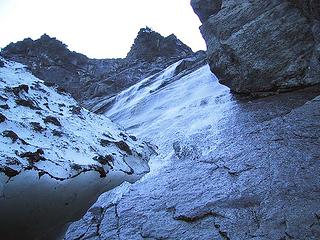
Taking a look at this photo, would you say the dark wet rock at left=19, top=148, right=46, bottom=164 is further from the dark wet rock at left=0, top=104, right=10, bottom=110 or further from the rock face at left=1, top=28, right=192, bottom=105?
the rock face at left=1, top=28, right=192, bottom=105

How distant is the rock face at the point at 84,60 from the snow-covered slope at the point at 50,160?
11.9m

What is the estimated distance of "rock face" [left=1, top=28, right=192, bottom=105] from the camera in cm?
1750

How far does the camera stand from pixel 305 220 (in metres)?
1.86

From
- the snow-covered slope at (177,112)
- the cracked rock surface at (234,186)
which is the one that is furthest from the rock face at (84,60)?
the cracked rock surface at (234,186)

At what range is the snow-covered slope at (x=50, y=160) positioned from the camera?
2.58 metres

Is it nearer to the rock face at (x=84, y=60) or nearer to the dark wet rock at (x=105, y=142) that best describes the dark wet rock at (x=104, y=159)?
the dark wet rock at (x=105, y=142)

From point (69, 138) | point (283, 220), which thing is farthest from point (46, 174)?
point (283, 220)

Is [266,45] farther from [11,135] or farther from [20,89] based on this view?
[11,135]

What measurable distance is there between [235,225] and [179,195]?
29.6 inches

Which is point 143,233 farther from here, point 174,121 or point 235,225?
point 174,121

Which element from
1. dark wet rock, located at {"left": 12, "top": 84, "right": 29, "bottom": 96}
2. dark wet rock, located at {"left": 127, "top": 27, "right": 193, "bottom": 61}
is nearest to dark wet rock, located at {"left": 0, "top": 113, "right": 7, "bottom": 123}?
dark wet rock, located at {"left": 12, "top": 84, "right": 29, "bottom": 96}

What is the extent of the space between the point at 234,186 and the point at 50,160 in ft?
5.12

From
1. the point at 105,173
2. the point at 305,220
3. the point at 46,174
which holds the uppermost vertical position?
the point at 46,174

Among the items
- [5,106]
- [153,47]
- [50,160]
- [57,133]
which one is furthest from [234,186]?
[153,47]
